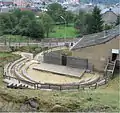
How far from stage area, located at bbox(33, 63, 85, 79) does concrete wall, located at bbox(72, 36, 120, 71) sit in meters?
1.55

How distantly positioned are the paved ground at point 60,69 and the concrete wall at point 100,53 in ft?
5.08

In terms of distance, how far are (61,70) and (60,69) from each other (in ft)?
0.90

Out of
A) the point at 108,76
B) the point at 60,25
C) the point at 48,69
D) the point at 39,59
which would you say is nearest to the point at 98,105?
the point at 108,76

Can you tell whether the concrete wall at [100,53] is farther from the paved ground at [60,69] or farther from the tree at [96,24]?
the tree at [96,24]

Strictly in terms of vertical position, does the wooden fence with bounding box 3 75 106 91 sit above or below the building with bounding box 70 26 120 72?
below

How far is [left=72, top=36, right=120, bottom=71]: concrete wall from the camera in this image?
25.4 metres

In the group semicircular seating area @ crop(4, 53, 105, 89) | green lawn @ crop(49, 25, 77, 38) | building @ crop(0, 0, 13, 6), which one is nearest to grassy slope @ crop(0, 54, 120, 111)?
semicircular seating area @ crop(4, 53, 105, 89)

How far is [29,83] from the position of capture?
2152 centimetres

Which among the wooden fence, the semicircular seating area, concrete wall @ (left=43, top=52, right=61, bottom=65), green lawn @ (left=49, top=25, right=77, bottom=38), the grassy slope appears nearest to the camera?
the grassy slope

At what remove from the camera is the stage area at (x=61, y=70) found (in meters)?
23.7

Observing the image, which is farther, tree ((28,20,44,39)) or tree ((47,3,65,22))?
tree ((47,3,65,22))

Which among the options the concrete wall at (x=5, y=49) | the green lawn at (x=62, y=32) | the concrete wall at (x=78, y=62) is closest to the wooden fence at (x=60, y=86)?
the concrete wall at (x=78, y=62)

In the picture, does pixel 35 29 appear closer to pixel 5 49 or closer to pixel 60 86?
pixel 5 49

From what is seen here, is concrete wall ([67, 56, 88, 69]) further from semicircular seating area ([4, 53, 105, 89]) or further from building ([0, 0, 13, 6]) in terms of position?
building ([0, 0, 13, 6])
